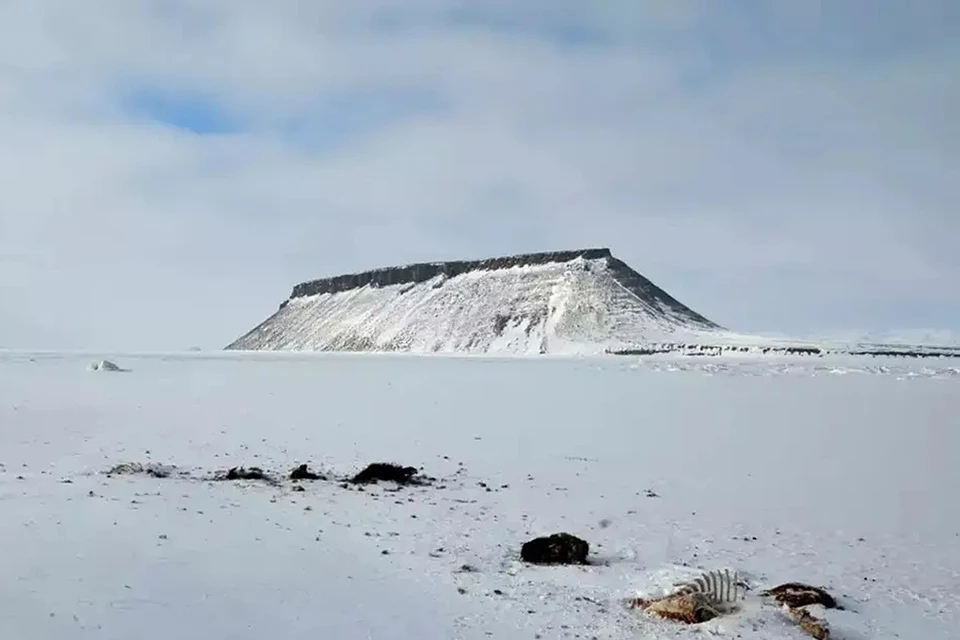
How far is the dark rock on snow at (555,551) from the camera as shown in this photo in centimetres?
922

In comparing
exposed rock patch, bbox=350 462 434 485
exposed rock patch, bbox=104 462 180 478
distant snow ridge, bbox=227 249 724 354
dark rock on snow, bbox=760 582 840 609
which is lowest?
dark rock on snow, bbox=760 582 840 609

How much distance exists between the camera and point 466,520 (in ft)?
36.3

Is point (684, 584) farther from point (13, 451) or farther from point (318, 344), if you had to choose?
point (318, 344)

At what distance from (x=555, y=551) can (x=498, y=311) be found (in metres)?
124

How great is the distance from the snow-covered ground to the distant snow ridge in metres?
80.7

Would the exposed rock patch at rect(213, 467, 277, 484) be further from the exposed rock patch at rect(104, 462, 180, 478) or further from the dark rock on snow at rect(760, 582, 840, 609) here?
the dark rock on snow at rect(760, 582, 840, 609)

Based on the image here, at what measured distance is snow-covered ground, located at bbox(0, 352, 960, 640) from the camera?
23.3ft

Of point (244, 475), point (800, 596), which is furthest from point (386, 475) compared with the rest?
point (800, 596)

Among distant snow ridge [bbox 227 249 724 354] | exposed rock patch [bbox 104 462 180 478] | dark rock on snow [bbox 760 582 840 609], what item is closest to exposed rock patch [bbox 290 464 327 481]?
exposed rock patch [bbox 104 462 180 478]

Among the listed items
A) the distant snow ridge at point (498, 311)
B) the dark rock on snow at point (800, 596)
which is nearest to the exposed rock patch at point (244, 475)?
the dark rock on snow at point (800, 596)

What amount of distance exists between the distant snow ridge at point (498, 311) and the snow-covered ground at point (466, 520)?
80.7 m

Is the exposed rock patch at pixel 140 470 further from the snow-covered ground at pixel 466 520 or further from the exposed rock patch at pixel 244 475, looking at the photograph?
the exposed rock patch at pixel 244 475

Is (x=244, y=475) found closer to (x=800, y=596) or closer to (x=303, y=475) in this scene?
(x=303, y=475)

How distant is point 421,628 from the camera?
22.7ft
